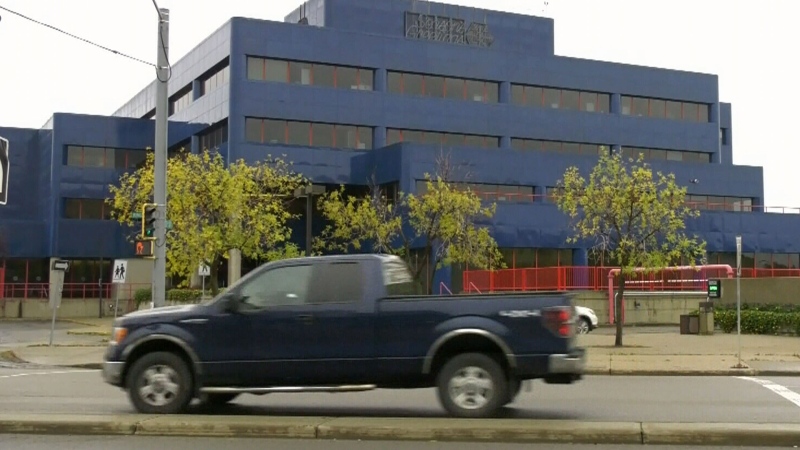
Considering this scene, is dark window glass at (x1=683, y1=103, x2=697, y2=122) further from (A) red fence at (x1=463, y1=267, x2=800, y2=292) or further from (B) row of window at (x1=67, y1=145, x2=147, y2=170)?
(B) row of window at (x1=67, y1=145, x2=147, y2=170)

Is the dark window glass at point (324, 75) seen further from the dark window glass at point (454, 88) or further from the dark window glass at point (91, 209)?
the dark window glass at point (91, 209)

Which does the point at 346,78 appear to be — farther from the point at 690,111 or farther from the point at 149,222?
the point at 149,222

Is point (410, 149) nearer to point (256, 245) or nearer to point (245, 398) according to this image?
point (256, 245)

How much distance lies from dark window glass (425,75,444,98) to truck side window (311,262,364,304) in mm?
47427

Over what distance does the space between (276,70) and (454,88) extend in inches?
440

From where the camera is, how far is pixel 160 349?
483 inches

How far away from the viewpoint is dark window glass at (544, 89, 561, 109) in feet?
205

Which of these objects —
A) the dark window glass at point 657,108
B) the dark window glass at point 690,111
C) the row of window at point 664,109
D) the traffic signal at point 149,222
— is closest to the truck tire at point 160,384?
the traffic signal at point 149,222

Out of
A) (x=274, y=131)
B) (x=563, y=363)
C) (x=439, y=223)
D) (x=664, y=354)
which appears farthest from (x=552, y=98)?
(x=563, y=363)

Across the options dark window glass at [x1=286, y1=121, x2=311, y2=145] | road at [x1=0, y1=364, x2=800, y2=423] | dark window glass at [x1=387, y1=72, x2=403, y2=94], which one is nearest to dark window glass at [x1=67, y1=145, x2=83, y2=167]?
dark window glass at [x1=286, y1=121, x2=311, y2=145]

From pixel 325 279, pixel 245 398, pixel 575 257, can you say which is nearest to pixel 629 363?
pixel 245 398

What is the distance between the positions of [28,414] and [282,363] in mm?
3035

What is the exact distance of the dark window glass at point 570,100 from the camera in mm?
62969

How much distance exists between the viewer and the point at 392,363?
11.7 m
